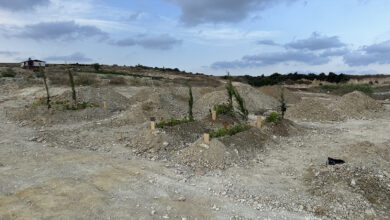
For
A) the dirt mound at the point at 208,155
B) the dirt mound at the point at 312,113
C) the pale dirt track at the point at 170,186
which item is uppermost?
the dirt mound at the point at 312,113

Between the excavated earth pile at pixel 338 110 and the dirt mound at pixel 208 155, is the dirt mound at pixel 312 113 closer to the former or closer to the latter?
the excavated earth pile at pixel 338 110

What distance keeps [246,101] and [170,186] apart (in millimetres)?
16204

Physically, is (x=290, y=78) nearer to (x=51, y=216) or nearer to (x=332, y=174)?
(x=332, y=174)

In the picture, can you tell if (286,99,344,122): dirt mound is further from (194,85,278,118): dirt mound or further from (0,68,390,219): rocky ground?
(194,85,278,118): dirt mound

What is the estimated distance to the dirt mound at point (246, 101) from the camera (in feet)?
66.6

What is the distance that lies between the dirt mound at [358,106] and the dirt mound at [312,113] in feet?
2.97

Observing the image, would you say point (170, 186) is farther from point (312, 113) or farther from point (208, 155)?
point (312, 113)

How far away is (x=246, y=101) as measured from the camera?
22.2 metres

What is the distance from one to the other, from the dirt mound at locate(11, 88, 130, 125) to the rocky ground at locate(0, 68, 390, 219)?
1455 millimetres

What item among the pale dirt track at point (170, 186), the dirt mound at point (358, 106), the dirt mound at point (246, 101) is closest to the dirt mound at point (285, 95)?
the dirt mound at point (246, 101)

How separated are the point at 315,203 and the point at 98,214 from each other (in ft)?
15.5

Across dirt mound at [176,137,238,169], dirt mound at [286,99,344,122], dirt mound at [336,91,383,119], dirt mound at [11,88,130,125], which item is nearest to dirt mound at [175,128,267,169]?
dirt mound at [176,137,238,169]

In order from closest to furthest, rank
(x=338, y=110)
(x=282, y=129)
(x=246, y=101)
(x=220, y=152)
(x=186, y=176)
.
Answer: (x=186, y=176) → (x=220, y=152) → (x=282, y=129) → (x=338, y=110) → (x=246, y=101)

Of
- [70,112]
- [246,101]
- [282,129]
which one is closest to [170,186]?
[282,129]
